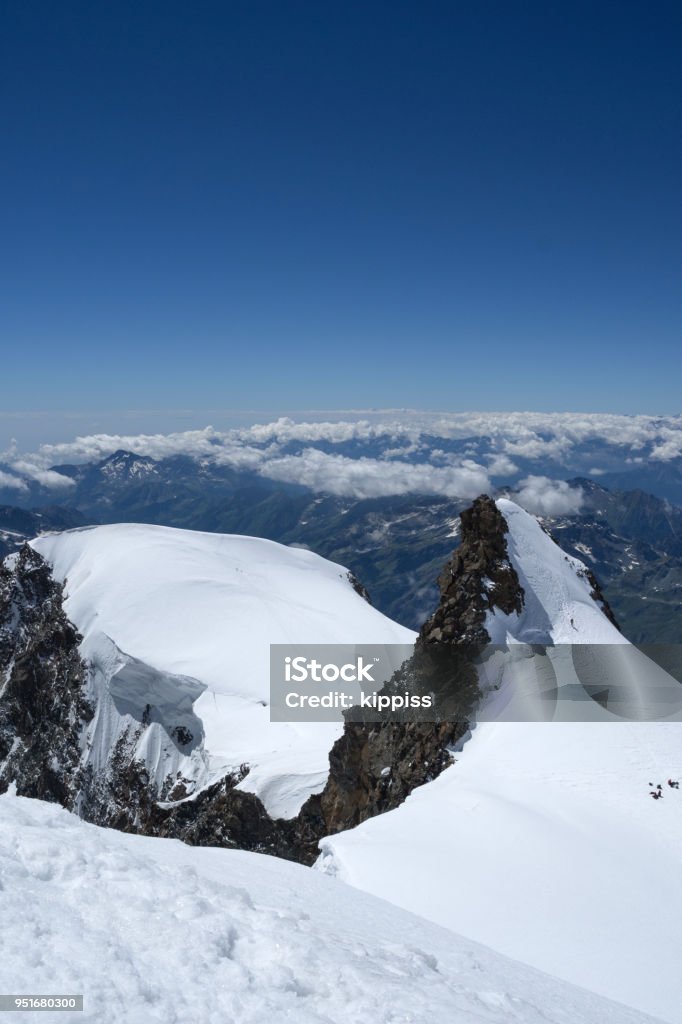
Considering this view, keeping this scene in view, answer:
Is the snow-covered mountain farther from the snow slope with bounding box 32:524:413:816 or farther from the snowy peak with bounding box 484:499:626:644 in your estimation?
the snow slope with bounding box 32:524:413:816

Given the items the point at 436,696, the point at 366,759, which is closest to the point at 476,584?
the point at 436,696

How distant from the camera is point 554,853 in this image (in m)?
17.0

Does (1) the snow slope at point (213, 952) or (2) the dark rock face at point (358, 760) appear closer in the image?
(1) the snow slope at point (213, 952)

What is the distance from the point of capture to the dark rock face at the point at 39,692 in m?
61.5

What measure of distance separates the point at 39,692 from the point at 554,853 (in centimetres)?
6880

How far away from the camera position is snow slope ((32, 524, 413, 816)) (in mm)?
45000

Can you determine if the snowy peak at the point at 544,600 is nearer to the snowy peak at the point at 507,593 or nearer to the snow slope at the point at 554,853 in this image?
the snowy peak at the point at 507,593

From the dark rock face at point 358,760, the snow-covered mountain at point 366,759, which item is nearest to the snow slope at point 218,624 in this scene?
the snow-covered mountain at point 366,759

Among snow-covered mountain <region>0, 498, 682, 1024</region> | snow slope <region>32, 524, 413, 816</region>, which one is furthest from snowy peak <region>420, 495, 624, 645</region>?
snow slope <region>32, 524, 413, 816</region>

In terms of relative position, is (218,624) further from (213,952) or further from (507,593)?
(213,952)

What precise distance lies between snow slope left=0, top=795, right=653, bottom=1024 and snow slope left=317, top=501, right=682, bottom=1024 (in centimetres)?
280

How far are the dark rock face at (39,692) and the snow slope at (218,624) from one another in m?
2.87

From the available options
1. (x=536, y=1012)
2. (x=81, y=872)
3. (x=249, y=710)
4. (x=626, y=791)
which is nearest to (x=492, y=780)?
(x=626, y=791)

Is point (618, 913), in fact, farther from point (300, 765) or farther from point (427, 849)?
point (300, 765)
